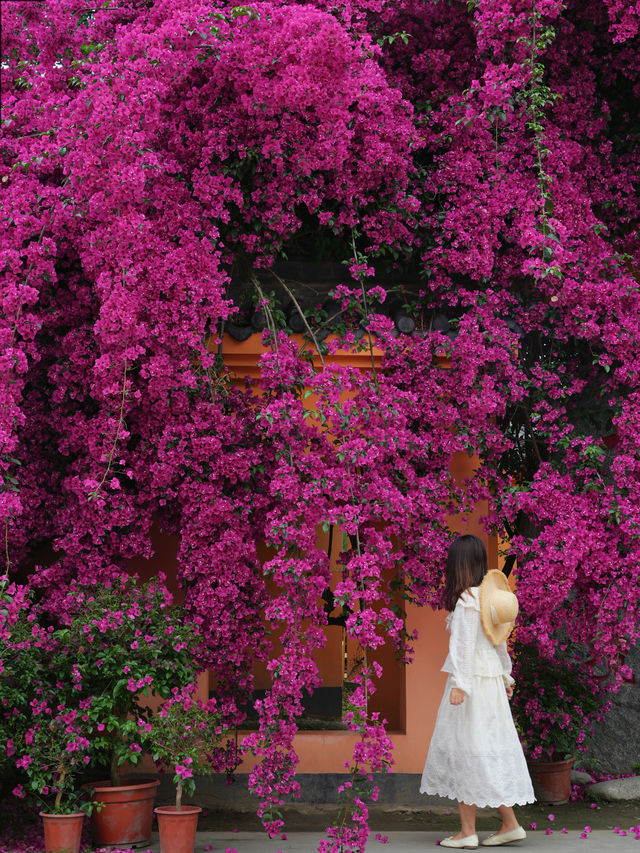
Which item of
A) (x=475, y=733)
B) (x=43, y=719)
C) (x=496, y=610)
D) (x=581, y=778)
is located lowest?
(x=581, y=778)

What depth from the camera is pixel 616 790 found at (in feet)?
20.5

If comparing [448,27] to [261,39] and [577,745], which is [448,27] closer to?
[261,39]

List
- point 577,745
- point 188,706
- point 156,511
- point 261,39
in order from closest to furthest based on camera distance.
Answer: point 188,706, point 261,39, point 156,511, point 577,745

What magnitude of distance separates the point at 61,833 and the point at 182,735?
78cm

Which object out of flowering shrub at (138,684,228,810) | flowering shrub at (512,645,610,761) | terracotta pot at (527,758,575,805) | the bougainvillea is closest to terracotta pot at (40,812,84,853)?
flowering shrub at (138,684,228,810)

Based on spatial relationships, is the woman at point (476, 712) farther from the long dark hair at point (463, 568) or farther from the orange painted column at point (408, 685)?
the orange painted column at point (408, 685)

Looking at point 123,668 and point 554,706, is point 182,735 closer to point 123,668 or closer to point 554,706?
point 123,668

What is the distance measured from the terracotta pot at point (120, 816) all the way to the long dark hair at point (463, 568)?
6.53 feet

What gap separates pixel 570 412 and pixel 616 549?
1199mm

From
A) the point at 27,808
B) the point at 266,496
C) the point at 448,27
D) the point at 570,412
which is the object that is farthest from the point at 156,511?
the point at 448,27

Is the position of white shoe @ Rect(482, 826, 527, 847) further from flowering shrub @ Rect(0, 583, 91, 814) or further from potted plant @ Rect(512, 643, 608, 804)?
flowering shrub @ Rect(0, 583, 91, 814)

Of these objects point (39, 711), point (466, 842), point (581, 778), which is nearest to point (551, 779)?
point (581, 778)

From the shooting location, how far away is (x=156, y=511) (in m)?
5.67

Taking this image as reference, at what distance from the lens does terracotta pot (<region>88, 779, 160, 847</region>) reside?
16.3 feet
